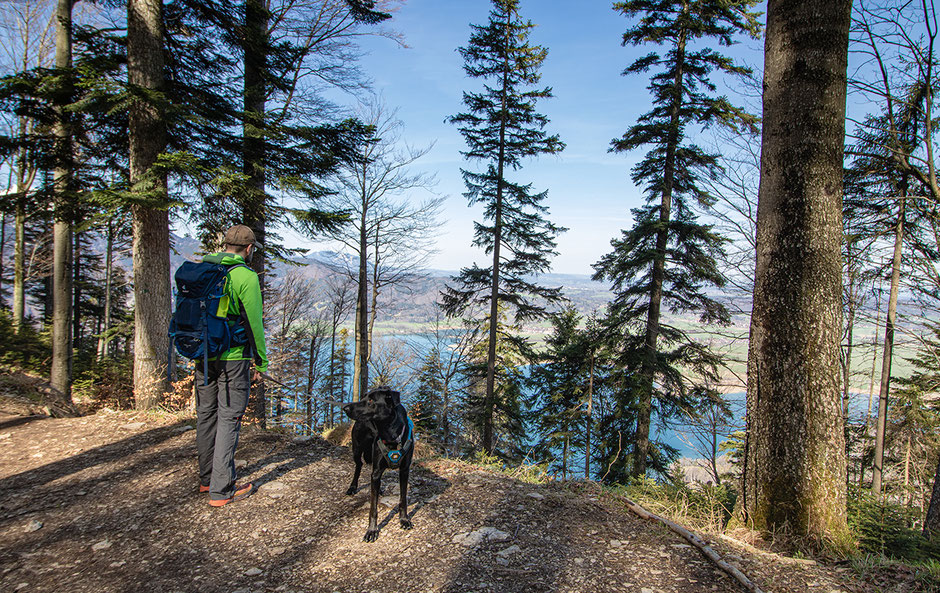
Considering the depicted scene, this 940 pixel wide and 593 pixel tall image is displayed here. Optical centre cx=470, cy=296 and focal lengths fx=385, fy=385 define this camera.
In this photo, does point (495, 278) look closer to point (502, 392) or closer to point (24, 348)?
point (502, 392)

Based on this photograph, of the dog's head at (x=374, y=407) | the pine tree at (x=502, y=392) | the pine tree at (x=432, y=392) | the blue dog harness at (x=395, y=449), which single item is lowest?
the pine tree at (x=432, y=392)

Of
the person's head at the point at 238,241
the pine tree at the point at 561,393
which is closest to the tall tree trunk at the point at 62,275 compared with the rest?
the person's head at the point at 238,241

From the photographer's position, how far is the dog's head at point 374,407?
285 centimetres

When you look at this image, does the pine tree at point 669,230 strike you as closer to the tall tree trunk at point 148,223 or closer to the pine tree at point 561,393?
the pine tree at point 561,393

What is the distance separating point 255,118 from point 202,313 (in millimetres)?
5111

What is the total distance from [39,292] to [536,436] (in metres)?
26.0

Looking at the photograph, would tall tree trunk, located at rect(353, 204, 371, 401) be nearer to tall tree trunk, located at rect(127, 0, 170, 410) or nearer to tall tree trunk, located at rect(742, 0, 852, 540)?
tall tree trunk, located at rect(127, 0, 170, 410)

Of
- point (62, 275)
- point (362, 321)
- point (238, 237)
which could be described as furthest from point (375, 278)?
point (238, 237)

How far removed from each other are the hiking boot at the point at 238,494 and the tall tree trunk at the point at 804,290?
14.9ft

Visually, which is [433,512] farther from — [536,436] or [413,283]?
[536,436]

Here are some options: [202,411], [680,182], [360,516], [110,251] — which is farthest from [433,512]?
[110,251]

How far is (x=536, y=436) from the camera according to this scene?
64.3 ft

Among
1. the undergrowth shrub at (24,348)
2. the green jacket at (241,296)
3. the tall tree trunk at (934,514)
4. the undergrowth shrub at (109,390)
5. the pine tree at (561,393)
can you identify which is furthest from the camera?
the pine tree at (561,393)

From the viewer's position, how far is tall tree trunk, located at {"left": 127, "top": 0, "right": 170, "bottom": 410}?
20.6 feet
